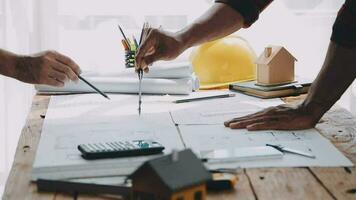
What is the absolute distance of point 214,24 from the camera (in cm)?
173

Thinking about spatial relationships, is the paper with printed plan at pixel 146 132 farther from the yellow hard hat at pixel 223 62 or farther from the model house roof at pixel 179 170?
the model house roof at pixel 179 170

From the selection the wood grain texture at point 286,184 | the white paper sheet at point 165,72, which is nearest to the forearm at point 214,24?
the white paper sheet at point 165,72

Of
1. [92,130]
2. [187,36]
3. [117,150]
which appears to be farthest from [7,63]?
[117,150]

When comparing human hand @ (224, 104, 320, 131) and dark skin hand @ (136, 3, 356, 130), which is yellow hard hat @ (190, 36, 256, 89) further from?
human hand @ (224, 104, 320, 131)

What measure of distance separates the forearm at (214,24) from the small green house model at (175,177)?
939mm

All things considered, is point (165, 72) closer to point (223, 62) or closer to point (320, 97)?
point (223, 62)

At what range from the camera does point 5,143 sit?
2332mm

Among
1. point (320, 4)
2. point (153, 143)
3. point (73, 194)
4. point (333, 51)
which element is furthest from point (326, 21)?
point (73, 194)

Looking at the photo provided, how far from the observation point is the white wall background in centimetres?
222

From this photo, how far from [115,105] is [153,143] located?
540mm

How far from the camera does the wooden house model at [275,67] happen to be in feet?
5.90

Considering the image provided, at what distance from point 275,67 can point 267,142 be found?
59 centimetres

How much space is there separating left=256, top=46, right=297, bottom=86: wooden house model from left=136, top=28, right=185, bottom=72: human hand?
26 cm

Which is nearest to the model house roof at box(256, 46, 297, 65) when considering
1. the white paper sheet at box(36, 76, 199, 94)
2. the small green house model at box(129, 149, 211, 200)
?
the white paper sheet at box(36, 76, 199, 94)
